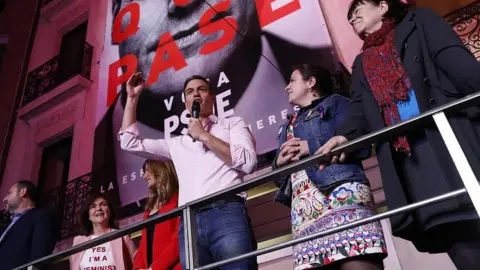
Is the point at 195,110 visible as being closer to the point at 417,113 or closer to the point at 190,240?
the point at 190,240

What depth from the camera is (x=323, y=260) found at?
4.84 ft

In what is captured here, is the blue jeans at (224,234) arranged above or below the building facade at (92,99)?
below

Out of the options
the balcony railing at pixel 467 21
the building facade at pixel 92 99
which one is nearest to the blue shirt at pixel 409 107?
the building facade at pixel 92 99

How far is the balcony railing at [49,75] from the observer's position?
6227 mm

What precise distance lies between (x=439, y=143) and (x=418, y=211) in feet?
0.64

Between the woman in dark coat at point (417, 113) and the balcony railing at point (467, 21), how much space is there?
2.63 metres

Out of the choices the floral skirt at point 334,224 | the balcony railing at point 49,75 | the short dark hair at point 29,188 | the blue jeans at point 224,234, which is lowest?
the floral skirt at point 334,224

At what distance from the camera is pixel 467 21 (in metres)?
3.98

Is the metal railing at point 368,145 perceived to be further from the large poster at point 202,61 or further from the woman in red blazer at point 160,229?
the large poster at point 202,61

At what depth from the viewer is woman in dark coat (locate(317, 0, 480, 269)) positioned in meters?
1.24

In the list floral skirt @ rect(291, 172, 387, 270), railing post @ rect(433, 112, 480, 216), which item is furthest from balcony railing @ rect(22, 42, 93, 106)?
railing post @ rect(433, 112, 480, 216)

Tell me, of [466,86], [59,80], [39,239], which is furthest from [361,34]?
[59,80]

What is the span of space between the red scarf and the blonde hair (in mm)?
1406

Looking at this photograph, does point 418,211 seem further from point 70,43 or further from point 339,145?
point 70,43
